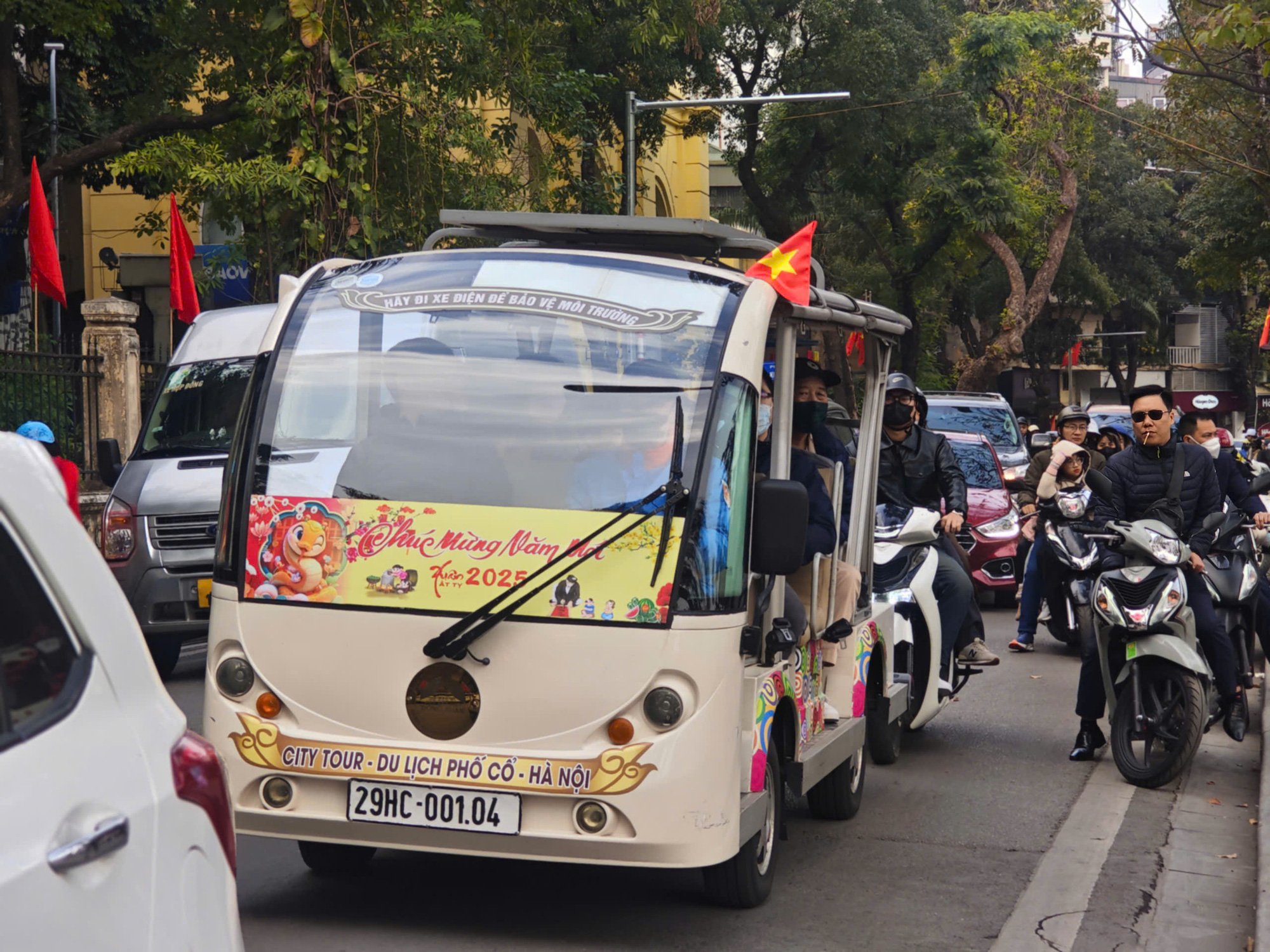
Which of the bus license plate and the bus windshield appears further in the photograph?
the bus windshield

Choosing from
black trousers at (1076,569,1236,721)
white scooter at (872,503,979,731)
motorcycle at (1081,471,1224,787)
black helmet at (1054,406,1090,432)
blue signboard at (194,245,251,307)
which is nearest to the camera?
motorcycle at (1081,471,1224,787)

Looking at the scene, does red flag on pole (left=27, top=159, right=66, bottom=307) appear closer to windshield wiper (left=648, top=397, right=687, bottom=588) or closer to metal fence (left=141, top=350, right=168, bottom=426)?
metal fence (left=141, top=350, right=168, bottom=426)

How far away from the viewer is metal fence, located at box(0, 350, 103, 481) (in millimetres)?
15461

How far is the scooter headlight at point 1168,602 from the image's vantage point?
7.88 meters

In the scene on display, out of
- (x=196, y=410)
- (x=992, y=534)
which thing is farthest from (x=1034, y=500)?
(x=196, y=410)

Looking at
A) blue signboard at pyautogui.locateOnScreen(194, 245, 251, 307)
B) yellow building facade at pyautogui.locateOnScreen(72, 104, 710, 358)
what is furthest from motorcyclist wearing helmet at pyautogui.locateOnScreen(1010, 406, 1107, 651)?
yellow building facade at pyautogui.locateOnScreen(72, 104, 710, 358)

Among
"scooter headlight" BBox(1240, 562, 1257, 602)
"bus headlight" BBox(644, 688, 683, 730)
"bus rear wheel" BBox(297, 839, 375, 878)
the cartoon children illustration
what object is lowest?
"bus rear wheel" BBox(297, 839, 375, 878)

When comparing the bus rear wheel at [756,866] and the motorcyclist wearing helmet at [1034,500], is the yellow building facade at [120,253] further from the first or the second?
the bus rear wheel at [756,866]

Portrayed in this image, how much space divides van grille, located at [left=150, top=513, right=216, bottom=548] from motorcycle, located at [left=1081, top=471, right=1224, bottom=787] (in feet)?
18.8

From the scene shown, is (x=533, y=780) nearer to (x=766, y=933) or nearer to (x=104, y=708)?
(x=766, y=933)

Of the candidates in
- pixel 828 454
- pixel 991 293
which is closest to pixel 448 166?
pixel 828 454

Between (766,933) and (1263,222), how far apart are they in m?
25.1

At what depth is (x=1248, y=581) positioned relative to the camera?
8.88 meters

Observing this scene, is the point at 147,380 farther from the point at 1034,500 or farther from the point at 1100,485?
the point at 1100,485
